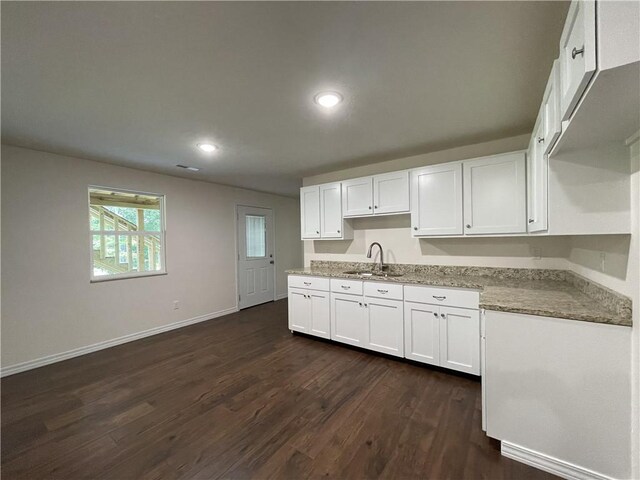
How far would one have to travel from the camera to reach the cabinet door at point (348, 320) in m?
3.10

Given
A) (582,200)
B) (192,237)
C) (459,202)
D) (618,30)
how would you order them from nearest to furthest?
(618,30) → (582,200) → (459,202) → (192,237)

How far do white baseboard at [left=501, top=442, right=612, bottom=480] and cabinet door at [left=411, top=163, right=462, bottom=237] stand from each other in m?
1.78

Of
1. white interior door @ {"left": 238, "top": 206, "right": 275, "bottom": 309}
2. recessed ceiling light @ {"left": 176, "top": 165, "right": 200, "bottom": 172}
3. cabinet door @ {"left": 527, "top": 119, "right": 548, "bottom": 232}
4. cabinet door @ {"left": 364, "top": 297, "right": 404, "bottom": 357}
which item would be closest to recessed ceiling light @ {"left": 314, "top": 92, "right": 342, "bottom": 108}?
cabinet door @ {"left": 527, "top": 119, "right": 548, "bottom": 232}

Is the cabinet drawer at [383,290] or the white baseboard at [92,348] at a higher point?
the cabinet drawer at [383,290]

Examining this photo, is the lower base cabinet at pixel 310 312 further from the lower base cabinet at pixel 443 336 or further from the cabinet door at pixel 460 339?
the cabinet door at pixel 460 339

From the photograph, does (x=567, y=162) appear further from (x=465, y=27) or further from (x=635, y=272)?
(x=465, y=27)

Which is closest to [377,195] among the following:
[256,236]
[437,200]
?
[437,200]

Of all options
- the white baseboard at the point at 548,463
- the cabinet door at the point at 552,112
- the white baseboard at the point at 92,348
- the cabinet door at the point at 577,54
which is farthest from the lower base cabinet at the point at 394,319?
the white baseboard at the point at 92,348

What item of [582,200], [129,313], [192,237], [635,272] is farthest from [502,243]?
[129,313]

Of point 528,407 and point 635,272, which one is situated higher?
point 635,272

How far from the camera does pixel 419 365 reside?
9.11 feet

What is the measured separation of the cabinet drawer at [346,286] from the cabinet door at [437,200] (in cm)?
87

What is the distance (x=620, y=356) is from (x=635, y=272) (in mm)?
430

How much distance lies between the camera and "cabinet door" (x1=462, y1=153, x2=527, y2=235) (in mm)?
2428
